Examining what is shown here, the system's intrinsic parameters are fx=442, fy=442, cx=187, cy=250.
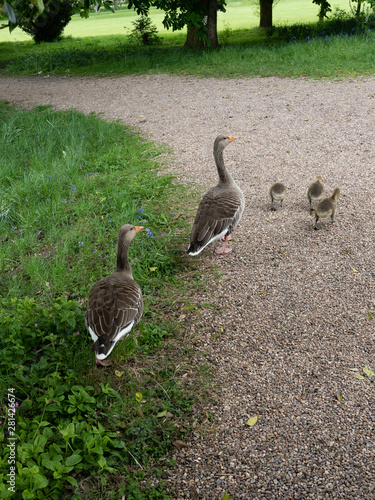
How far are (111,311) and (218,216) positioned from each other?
211 centimetres

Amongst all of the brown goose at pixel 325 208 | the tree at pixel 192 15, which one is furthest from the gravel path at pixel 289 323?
the tree at pixel 192 15

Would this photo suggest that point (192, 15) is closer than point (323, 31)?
Yes

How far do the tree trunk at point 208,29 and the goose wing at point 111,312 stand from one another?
15.4 meters

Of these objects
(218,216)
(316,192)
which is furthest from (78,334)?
(316,192)

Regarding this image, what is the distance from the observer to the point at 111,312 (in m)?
3.59

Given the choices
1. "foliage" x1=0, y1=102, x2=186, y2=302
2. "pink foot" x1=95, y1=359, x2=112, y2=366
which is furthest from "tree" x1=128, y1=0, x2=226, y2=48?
"pink foot" x1=95, y1=359, x2=112, y2=366

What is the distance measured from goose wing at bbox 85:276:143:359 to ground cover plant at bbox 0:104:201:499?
1.22 feet

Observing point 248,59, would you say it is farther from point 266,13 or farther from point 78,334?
point 78,334

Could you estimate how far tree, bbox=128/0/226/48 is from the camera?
1589cm

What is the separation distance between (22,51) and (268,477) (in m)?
28.1

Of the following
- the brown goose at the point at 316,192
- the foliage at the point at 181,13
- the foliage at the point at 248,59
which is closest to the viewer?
the brown goose at the point at 316,192

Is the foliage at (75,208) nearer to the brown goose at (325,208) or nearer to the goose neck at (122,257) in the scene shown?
the goose neck at (122,257)

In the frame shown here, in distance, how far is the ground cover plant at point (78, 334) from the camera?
3.02 m

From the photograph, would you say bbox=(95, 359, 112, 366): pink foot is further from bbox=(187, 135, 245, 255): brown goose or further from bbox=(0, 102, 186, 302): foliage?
bbox=(187, 135, 245, 255): brown goose
